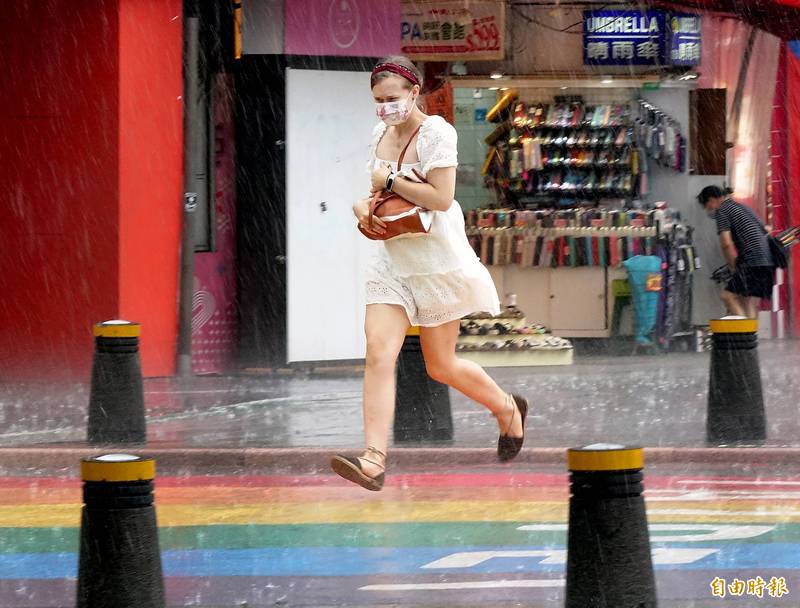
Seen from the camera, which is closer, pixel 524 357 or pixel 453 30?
pixel 524 357

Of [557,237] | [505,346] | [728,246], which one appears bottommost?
[505,346]

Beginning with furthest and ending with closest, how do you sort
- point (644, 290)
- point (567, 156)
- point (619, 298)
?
point (567, 156) < point (619, 298) < point (644, 290)

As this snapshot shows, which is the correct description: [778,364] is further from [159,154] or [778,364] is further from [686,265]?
[159,154]

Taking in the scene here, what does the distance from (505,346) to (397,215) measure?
10553mm

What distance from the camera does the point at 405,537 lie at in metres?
7.88

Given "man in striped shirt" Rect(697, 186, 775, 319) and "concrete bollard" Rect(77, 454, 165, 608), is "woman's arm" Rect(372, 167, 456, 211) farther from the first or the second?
"man in striped shirt" Rect(697, 186, 775, 319)

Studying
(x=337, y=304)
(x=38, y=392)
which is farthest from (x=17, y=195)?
(x=337, y=304)

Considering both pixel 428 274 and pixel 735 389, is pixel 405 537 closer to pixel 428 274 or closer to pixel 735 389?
pixel 428 274

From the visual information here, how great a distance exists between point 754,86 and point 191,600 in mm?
19288

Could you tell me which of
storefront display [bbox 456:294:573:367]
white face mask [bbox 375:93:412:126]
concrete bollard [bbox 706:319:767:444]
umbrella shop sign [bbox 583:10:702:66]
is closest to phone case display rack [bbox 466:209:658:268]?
umbrella shop sign [bbox 583:10:702:66]

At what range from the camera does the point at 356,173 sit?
17.5 metres

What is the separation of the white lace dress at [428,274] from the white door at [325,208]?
8.98 metres

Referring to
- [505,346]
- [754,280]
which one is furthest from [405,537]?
[754,280]

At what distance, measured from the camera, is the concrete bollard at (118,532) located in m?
5.75
